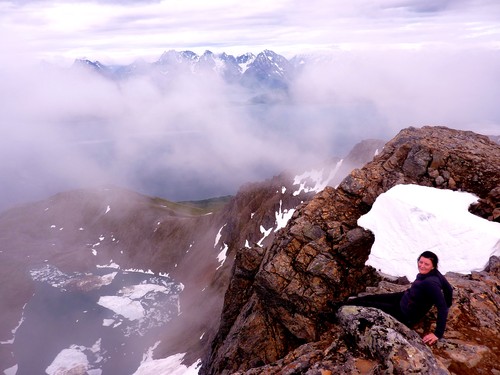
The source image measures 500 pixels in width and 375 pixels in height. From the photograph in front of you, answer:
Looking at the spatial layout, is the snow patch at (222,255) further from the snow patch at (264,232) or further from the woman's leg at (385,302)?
the woman's leg at (385,302)

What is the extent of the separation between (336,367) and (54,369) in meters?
154

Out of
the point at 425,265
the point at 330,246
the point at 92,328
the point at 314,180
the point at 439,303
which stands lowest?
the point at 92,328

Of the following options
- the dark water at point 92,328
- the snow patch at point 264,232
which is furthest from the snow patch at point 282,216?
the dark water at point 92,328

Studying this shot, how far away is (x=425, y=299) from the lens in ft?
40.8

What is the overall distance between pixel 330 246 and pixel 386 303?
13116mm

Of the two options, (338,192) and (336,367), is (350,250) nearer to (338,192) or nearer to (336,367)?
(338,192)

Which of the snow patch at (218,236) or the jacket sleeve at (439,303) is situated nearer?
the jacket sleeve at (439,303)

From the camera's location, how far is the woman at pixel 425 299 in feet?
38.7

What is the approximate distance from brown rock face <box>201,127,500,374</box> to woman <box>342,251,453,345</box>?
10.8 meters

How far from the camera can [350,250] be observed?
84.9ft

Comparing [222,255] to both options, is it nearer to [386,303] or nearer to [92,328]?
[92,328]

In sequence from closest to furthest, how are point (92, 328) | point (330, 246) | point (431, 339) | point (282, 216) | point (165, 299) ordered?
point (431, 339) → point (330, 246) → point (282, 216) → point (92, 328) → point (165, 299)

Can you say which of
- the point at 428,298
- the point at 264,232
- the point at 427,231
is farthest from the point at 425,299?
the point at 264,232

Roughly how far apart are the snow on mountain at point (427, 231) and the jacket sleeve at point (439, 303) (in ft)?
34.1
